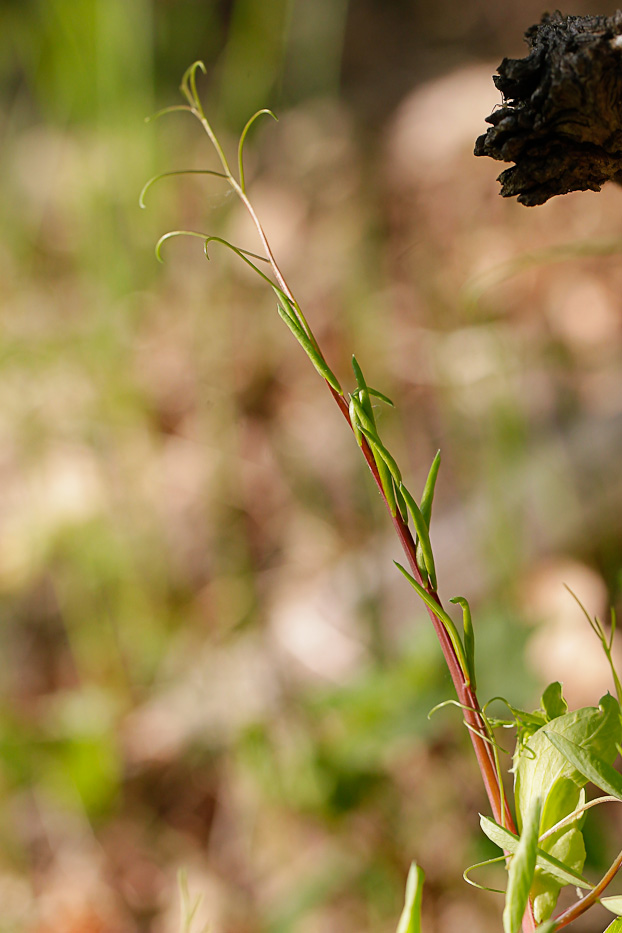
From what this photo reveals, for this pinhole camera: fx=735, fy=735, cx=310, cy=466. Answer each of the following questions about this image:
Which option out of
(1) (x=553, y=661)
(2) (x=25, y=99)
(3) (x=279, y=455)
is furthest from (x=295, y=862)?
(2) (x=25, y=99)

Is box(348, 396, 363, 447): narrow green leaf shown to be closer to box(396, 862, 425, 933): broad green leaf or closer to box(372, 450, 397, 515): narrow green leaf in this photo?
box(372, 450, 397, 515): narrow green leaf

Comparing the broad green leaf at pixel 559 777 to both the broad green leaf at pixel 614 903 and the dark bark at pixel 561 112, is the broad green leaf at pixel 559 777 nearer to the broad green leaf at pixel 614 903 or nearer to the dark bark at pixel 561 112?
the broad green leaf at pixel 614 903

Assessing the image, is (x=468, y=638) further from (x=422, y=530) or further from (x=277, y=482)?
(x=277, y=482)

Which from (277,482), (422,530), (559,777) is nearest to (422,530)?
(422,530)

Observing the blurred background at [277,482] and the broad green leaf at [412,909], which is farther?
the blurred background at [277,482]

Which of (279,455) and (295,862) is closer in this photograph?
(295,862)

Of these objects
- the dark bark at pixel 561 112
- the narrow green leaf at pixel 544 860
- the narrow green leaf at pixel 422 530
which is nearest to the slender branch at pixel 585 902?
the narrow green leaf at pixel 544 860

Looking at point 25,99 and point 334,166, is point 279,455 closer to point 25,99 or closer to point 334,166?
point 334,166

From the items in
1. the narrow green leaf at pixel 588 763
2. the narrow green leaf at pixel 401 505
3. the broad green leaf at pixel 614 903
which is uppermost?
the narrow green leaf at pixel 401 505
